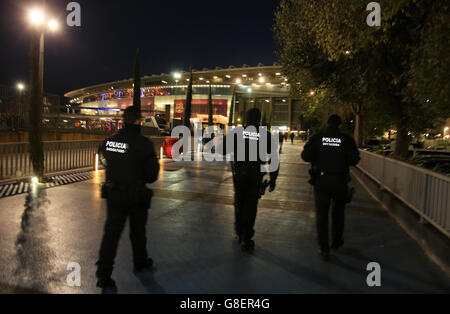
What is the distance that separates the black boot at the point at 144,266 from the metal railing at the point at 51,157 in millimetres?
7338

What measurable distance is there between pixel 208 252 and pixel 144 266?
0.94 meters

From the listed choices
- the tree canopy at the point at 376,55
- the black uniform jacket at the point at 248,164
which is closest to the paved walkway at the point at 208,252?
the black uniform jacket at the point at 248,164

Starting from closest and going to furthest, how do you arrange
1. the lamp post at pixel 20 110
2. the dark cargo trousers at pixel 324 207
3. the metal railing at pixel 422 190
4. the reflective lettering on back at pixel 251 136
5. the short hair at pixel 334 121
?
the dark cargo trousers at pixel 324 207, the short hair at pixel 334 121, the reflective lettering on back at pixel 251 136, the metal railing at pixel 422 190, the lamp post at pixel 20 110

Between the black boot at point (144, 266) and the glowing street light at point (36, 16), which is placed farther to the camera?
the glowing street light at point (36, 16)

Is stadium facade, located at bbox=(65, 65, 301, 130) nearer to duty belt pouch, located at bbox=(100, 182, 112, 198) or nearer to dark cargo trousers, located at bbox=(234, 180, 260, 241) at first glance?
dark cargo trousers, located at bbox=(234, 180, 260, 241)

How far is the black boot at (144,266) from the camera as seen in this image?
147 inches

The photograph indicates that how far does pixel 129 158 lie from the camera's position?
3.38 metres

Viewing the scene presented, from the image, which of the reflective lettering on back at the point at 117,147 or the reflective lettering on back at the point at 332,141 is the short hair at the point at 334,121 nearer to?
the reflective lettering on back at the point at 332,141

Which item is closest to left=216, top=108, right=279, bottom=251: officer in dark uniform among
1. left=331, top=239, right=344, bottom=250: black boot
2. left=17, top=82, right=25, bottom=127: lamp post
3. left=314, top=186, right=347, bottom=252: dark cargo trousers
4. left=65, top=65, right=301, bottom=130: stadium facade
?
left=314, top=186, right=347, bottom=252: dark cargo trousers

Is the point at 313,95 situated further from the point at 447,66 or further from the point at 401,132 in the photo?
the point at 447,66
